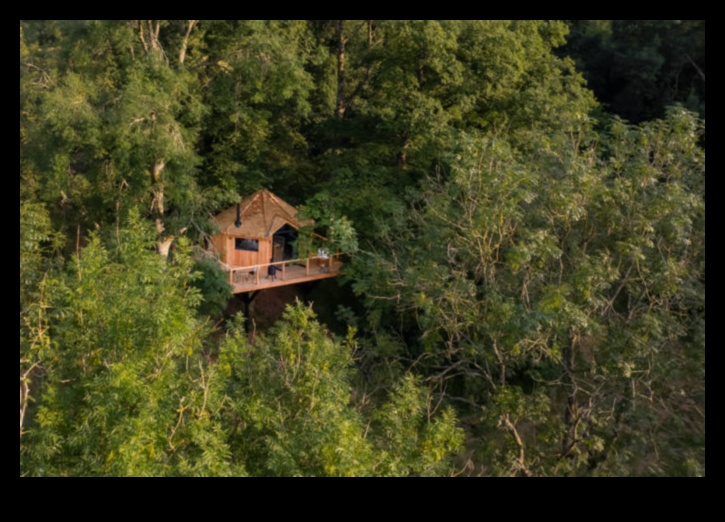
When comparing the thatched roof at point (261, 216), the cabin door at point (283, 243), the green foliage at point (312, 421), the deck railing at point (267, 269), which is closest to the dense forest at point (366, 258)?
the green foliage at point (312, 421)

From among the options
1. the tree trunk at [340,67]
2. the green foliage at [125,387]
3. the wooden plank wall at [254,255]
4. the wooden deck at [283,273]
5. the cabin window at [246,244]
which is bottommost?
the wooden deck at [283,273]

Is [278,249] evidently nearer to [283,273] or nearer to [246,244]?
[246,244]

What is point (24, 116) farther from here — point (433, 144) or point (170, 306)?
point (170, 306)

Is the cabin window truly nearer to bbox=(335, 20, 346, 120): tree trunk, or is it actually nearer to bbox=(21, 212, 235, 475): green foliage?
bbox=(335, 20, 346, 120): tree trunk

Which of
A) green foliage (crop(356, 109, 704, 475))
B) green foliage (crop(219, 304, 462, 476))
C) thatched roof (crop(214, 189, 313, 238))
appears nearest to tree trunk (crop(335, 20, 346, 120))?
thatched roof (crop(214, 189, 313, 238))

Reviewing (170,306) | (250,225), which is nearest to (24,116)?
(250,225)

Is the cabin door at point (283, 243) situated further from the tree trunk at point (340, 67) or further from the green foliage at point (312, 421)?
the green foliage at point (312, 421)
